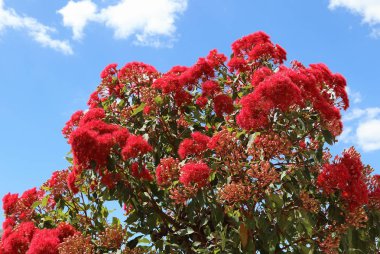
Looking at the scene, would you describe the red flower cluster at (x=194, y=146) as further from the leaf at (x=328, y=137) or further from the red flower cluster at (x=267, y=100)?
the leaf at (x=328, y=137)

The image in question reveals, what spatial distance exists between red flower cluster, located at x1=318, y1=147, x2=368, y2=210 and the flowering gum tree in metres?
0.01

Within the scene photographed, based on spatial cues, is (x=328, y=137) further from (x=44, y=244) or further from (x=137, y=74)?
(x=44, y=244)

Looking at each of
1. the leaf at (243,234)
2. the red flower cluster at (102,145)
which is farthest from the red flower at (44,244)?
the leaf at (243,234)

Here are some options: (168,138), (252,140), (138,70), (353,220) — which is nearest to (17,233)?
(168,138)

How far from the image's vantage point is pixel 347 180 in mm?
5344

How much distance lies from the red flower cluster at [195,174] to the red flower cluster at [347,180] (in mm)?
1263

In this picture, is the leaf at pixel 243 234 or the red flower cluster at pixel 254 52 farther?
the red flower cluster at pixel 254 52

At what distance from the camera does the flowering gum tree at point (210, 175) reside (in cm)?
513

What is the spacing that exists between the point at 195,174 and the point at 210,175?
0.50 meters

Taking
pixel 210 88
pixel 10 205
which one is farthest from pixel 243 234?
pixel 10 205

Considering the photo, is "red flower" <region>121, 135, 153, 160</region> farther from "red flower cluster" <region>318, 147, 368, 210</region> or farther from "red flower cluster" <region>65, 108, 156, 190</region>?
"red flower cluster" <region>318, 147, 368, 210</region>

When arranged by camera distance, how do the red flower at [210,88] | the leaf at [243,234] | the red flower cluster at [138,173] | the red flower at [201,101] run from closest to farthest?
the leaf at [243,234]
the red flower cluster at [138,173]
the red flower at [210,88]
the red flower at [201,101]

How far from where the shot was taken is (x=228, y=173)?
5164 mm

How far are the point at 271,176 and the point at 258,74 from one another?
143cm
